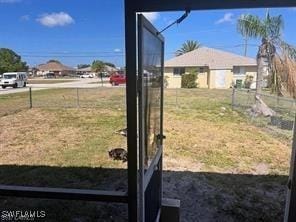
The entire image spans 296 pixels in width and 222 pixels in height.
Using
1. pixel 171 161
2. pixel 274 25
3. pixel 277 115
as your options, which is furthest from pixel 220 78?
pixel 171 161

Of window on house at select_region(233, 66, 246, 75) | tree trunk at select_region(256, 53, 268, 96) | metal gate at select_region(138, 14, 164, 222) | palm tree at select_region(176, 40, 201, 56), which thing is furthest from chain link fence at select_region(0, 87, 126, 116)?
palm tree at select_region(176, 40, 201, 56)

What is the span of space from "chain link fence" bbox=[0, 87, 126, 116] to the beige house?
428 inches

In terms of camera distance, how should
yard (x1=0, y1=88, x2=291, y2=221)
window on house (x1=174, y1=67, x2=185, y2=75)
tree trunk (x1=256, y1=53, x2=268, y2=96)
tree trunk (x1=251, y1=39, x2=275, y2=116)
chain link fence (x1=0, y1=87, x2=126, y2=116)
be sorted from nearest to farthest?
yard (x1=0, y1=88, x2=291, y2=221), tree trunk (x1=251, y1=39, x2=275, y2=116), tree trunk (x1=256, y1=53, x2=268, y2=96), chain link fence (x1=0, y1=87, x2=126, y2=116), window on house (x1=174, y1=67, x2=185, y2=75)

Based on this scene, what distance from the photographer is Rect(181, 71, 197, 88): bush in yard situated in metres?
25.6

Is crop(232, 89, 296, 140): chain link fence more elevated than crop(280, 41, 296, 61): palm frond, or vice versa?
crop(280, 41, 296, 61): palm frond

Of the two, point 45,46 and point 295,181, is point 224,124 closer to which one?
point 45,46

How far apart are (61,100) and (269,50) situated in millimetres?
8966

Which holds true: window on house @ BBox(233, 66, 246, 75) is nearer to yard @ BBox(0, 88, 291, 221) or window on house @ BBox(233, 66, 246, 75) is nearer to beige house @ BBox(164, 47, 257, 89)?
beige house @ BBox(164, 47, 257, 89)

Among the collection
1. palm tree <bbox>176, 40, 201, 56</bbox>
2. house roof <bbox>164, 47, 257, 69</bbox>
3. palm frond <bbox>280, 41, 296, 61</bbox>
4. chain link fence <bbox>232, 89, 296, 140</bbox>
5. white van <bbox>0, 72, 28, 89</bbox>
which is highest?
palm tree <bbox>176, 40, 201, 56</bbox>

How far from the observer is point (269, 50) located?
10852 millimetres

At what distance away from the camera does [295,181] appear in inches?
78.5

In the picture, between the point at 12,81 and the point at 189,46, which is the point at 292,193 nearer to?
the point at 12,81

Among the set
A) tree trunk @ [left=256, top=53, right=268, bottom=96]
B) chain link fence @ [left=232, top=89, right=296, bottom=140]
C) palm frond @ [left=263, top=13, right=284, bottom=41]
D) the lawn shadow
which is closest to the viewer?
the lawn shadow

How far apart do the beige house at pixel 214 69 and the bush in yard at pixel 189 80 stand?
2.85 ft
